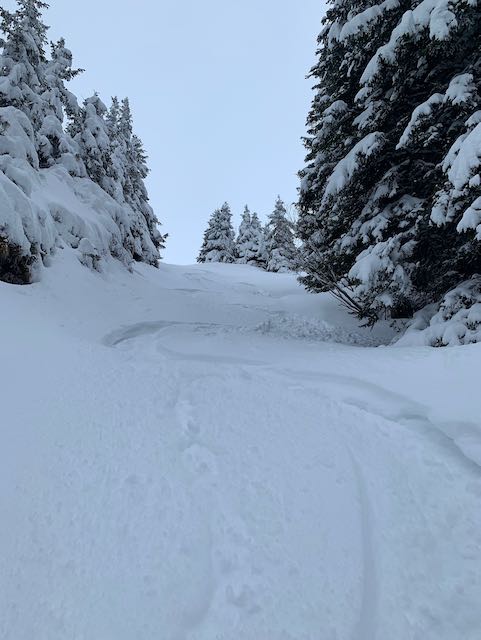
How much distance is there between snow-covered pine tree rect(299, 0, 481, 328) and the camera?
6301 mm

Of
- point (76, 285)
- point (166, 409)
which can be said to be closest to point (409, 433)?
point (166, 409)

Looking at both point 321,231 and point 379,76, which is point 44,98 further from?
point 379,76

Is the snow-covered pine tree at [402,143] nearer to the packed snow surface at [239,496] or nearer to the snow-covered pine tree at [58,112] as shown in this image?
the packed snow surface at [239,496]

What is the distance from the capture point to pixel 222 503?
10.8 feet

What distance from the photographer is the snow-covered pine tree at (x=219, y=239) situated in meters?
45.1

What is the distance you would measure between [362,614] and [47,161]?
66.8 ft

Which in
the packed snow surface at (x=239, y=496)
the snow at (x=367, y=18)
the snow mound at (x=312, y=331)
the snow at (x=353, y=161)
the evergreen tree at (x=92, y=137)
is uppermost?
the evergreen tree at (x=92, y=137)

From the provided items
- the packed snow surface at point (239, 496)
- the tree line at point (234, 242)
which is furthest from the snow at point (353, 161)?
the tree line at point (234, 242)

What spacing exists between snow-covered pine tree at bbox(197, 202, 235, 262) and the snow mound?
32.7 meters

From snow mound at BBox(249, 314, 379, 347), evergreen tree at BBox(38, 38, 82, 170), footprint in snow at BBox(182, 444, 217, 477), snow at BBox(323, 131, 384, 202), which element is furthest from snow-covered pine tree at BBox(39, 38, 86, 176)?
footprint in snow at BBox(182, 444, 217, 477)

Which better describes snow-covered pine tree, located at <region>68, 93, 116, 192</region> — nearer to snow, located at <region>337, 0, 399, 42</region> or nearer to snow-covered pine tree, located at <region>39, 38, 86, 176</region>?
snow-covered pine tree, located at <region>39, 38, 86, 176</region>

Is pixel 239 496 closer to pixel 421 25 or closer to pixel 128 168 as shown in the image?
pixel 421 25

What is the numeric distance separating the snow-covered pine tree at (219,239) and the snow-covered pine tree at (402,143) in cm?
3510

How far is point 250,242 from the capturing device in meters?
46.2
